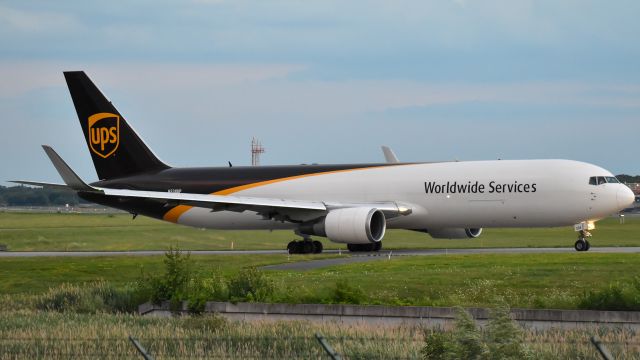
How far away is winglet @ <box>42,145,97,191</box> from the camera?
160ft

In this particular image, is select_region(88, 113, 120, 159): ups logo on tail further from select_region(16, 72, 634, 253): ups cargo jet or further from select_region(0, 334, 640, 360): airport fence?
select_region(0, 334, 640, 360): airport fence

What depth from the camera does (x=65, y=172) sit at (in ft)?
161

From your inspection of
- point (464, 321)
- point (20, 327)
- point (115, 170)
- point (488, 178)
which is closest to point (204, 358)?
point (464, 321)

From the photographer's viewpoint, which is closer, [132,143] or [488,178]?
[488,178]

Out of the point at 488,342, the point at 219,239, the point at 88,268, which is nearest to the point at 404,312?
the point at 488,342

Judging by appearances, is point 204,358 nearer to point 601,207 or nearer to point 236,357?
point 236,357

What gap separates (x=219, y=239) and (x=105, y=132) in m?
7.76

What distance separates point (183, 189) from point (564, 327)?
33585mm

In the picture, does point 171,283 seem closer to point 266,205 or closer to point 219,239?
point 266,205

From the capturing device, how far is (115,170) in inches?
2279

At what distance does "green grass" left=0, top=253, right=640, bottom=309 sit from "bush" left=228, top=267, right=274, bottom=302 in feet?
1.57

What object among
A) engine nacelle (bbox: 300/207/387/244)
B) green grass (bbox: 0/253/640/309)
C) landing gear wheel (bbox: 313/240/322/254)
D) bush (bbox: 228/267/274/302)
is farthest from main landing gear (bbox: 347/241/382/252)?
bush (bbox: 228/267/274/302)

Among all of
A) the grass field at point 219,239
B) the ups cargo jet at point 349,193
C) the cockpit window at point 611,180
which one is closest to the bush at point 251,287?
the ups cargo jet at point 349,193

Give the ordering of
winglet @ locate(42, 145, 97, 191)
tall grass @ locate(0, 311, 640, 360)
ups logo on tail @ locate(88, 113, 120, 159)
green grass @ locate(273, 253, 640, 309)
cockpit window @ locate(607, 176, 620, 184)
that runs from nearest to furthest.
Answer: tall grass @ locate(0, 311, 640, 360) < green grass @ locate(273, 253, 640, 309) < cockpit window @ locate(607, 176, 620, 184) < winglet @ locate(42, 145, 97, 191) < ups logo on tail @ locate(88, 113, 120, 159)
